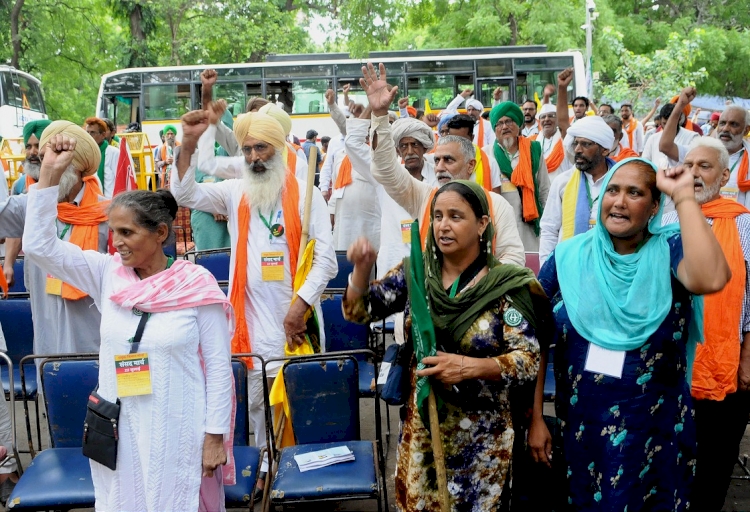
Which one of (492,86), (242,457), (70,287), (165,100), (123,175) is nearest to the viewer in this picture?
(242,457)

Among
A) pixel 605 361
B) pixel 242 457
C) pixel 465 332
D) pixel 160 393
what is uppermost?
pixel 465 332

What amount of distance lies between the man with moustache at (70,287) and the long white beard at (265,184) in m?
0.90

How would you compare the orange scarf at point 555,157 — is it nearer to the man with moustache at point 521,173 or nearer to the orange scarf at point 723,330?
the man with moustache at point 521,173

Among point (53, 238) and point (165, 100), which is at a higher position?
point (165, 100)

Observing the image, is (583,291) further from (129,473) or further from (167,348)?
(129,473)

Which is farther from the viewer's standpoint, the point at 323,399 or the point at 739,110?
the point at 739,110

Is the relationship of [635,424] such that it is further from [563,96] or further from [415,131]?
[563,96]

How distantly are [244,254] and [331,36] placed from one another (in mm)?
27300

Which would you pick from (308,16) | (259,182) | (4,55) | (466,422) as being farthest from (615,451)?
(308,16)

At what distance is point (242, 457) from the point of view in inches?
143

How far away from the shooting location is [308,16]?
105ft

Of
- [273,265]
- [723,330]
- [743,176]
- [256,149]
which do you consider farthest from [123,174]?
[743,176]

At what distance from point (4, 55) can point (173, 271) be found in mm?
27410

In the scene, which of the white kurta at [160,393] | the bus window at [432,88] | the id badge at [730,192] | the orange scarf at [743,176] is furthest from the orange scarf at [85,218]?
the bus window at [432,88]
